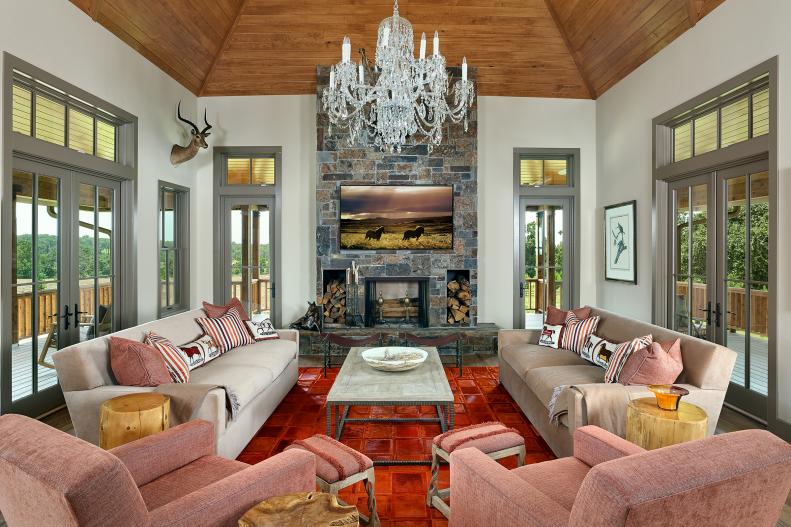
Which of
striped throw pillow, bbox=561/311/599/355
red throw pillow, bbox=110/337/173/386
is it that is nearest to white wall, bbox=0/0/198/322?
red throw pillow, bbox=110/337/173/386

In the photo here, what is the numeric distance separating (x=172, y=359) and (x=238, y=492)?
5.88 ft

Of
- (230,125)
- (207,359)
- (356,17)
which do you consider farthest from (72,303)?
(356,17)

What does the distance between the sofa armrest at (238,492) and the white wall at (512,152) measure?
16.1ft

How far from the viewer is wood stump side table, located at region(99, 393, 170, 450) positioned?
238cm

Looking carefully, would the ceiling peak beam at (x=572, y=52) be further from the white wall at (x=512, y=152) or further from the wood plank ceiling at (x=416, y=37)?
the white wall at (x=512, y=152)

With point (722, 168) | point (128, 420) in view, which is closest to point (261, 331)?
point (128, 420)

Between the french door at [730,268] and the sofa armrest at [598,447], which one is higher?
the french door at [730,268]

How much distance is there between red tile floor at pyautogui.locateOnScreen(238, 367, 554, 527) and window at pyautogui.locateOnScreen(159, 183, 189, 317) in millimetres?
2350

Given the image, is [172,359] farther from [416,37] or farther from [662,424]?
[416,37]

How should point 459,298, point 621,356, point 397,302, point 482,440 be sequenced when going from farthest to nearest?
point 397,302, point 459,298, point 621,356, point 482,440

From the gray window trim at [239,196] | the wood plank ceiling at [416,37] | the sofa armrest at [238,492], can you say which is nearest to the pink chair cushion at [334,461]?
the sofa armrest at [238,492]

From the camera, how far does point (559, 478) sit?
185 cm

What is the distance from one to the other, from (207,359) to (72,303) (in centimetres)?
149

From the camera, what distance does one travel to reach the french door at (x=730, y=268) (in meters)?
3.69
